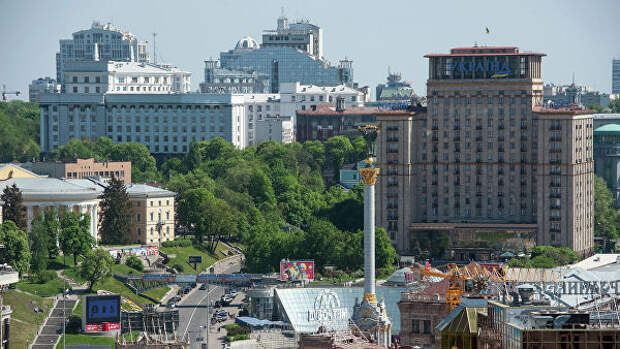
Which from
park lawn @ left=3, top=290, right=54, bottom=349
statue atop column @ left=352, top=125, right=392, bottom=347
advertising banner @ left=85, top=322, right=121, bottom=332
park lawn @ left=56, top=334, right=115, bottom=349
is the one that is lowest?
park lawn @ left=56, top=334, right=115, bottom=349

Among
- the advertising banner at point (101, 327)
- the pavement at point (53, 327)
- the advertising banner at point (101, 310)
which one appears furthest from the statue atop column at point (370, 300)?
the pavement at point (53, 327)

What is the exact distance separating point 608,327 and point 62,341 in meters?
100

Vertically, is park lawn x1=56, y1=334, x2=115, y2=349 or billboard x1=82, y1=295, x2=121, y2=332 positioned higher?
billboard x1=82, y1=295, x2=121, y2=332

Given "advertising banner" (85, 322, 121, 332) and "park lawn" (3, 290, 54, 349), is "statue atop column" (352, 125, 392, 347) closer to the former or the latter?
"advertising banner" (85, 322, 121, 332)

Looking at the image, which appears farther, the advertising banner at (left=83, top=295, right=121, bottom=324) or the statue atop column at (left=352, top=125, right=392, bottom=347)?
the advertising banner at (left=83, top=295, right=121, bottom=324)

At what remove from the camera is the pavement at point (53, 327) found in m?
181

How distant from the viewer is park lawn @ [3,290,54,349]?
18000cm

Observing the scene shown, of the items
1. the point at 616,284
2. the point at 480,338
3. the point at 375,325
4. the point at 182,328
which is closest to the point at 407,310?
the point at 375,325

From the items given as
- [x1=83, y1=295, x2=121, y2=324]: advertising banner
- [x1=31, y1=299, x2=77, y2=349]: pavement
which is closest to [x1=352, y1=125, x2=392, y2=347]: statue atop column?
[x1=83, y1=295, x2=121, y2=324]: advertising banner

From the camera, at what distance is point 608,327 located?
8975cm

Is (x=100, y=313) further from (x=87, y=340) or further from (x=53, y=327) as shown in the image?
(x=87, y=340)

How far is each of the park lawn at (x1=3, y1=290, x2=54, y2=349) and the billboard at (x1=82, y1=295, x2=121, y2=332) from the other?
428cm

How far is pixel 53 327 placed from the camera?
18875 cm

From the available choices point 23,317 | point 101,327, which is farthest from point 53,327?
point 101,327
